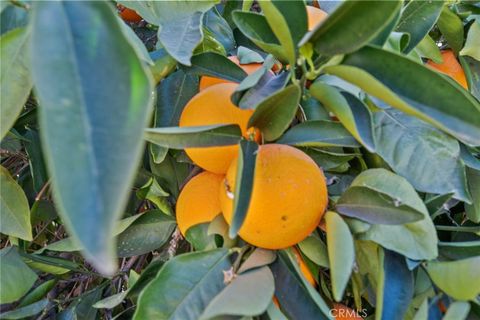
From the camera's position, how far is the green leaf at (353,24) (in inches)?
21.4

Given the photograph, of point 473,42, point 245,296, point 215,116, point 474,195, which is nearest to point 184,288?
point 245,296

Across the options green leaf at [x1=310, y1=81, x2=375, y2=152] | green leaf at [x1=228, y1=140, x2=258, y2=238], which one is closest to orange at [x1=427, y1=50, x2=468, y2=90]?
green leaf at [x1=310, y1=81, x2=375, y2=152]

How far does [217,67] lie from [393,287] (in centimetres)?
36

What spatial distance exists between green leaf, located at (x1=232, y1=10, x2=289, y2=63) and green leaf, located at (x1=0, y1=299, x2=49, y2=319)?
1.67 feet

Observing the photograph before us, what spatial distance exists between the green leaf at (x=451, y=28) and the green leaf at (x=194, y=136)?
470mm

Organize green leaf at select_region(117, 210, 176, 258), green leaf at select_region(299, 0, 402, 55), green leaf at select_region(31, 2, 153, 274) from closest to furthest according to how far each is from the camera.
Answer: green leaf at select_region(31, 2, 153, 274)
green leaf at select_region(299, 0, 402, 55)
green leaf at select_region(117, 210, 176, 258)

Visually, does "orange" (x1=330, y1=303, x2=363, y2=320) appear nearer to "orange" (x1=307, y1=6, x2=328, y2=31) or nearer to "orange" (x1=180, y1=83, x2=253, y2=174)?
"orange" (x1=180, y1=83, x2=253, y2=174)

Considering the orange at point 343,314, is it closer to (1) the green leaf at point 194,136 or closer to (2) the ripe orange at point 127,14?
(1) the green leaf at point 194,136

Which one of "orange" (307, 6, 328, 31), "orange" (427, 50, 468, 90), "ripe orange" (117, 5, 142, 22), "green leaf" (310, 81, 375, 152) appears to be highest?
"orange" (307, 6, 328, 31)

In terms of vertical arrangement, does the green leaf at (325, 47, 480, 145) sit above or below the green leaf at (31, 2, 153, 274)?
below

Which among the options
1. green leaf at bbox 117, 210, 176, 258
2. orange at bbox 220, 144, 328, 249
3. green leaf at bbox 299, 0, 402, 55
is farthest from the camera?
green leaf at bbox 117, 210, 176, 258

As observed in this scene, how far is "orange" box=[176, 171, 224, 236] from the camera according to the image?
0.75m

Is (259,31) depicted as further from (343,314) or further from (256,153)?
(343,314)

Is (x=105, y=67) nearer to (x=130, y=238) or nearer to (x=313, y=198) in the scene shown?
(x=313, y=198)
